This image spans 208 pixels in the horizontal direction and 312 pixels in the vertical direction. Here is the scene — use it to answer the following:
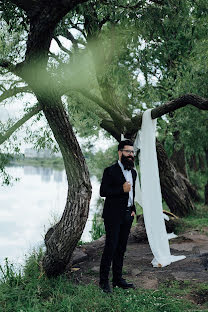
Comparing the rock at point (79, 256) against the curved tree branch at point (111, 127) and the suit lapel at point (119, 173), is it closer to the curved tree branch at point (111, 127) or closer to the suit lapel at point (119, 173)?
the suit lapel at point (119, 173)

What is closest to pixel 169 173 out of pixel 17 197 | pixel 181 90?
pixel 181 90

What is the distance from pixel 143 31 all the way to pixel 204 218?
5.72 m

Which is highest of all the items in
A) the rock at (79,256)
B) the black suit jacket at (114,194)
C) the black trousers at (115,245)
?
the black suit jacket at (114,194)

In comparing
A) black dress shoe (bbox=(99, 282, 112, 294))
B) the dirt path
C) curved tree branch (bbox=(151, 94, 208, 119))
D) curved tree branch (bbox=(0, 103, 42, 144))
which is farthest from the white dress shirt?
curved tree branch (bbox=(0, 103, 42, 144))

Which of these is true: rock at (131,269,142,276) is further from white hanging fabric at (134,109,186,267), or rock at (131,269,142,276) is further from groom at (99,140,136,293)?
groom at (99,140,136,293)

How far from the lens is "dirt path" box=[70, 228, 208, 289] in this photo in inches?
197

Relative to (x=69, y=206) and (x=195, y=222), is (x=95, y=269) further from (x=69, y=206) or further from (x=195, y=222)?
(x=195, y=222)

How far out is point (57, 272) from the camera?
5227mm

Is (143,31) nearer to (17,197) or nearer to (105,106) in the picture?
(105,106)

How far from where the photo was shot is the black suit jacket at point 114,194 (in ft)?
13.8

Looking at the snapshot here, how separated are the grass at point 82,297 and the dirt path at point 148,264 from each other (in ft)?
0.95

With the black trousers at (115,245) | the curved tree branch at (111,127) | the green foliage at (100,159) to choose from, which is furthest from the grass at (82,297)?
the green foliage at (100,159)

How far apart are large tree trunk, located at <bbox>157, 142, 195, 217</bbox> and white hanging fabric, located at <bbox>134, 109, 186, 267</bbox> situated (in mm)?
3020

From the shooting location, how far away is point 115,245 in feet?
14.0
